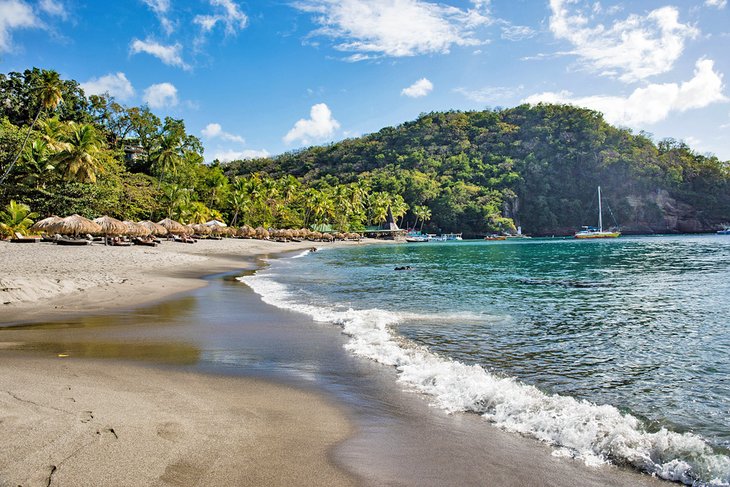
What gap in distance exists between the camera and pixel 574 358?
8.39 meters

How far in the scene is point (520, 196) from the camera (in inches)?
5689

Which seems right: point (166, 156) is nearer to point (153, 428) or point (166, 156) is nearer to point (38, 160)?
point (38, 160)

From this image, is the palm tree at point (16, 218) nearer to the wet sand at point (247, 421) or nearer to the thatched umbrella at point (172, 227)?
the thatched umbrella at point (172, 227)

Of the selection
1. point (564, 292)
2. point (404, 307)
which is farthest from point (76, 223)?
point (564, 292)

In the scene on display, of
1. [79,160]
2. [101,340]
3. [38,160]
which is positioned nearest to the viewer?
[101,340]

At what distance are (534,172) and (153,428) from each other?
153596mm

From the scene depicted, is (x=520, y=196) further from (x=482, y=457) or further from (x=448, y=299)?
(x=482, y=457)

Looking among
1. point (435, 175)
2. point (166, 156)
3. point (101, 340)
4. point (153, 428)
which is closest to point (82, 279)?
point (101, 340)

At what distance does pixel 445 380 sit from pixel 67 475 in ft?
15.5

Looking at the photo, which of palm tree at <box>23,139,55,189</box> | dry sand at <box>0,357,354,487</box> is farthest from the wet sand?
palm tree at <box>23,139,55,189</box>

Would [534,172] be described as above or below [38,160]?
above

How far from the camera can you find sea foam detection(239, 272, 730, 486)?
425cm

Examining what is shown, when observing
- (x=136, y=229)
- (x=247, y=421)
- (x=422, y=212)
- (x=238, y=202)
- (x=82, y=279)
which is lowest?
(x=247, y=421)

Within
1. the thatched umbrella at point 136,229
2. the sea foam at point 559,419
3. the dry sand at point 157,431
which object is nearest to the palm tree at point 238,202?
the thatched umbrella at point 136,229
